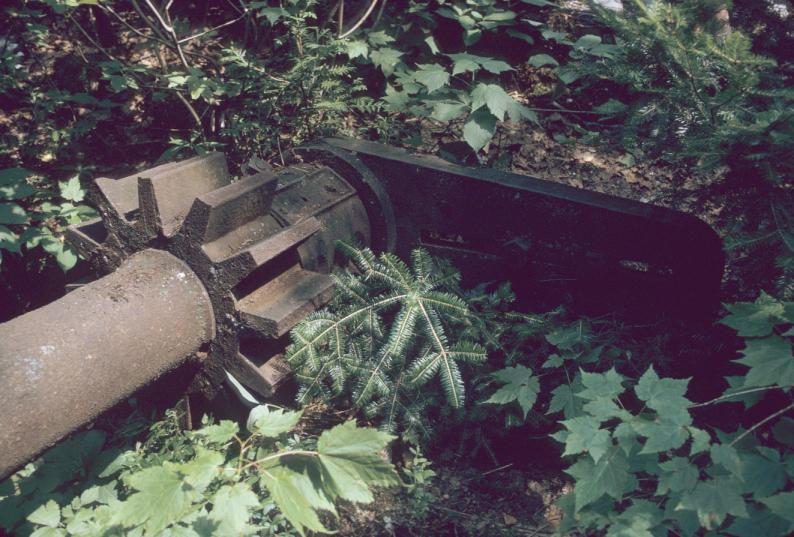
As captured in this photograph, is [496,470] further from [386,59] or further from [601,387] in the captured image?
[386,59]

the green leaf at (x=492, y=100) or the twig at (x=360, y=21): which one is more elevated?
the twig at (x=360, y=21)

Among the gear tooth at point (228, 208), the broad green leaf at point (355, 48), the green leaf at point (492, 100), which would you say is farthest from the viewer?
the broad green leaf at point (355, 48)

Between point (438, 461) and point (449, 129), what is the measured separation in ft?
7.24

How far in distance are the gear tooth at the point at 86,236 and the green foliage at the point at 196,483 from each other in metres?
0.77

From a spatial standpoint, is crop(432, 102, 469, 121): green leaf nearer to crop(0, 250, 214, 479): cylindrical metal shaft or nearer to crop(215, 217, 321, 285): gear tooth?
crop(215, 217, 321, 285): gear tooth

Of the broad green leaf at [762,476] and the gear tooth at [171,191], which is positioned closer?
the broad green leaf at [762,476]

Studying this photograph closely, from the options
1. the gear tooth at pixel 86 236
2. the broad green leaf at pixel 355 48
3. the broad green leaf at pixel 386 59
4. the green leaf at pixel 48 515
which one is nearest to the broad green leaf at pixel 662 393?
the green leaf at pixel 48 515

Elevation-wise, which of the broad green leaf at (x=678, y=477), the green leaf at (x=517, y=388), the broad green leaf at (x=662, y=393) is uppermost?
the broad green leaf at (x=662, y=393)

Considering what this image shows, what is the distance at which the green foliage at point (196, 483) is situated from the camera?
1.28 m

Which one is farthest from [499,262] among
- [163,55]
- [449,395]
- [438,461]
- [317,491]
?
[163,55]

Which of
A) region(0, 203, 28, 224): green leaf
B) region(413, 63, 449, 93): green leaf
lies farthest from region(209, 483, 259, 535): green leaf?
region(413, 63, 449, 93): green leaf

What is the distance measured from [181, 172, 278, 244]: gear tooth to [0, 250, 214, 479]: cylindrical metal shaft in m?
0.17

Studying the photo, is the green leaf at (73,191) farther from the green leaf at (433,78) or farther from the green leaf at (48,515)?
the green leaf at (433,78)

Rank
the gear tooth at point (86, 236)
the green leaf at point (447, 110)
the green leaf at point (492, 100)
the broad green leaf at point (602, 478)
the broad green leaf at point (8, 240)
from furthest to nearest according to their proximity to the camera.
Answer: the green leaf at point (447, 110) → the green leaf at point (492, 100) → the broad green leaf at point (8, 240) → the gear tooth at point (86, 236) → the broad green leaf at point (602, 478)
